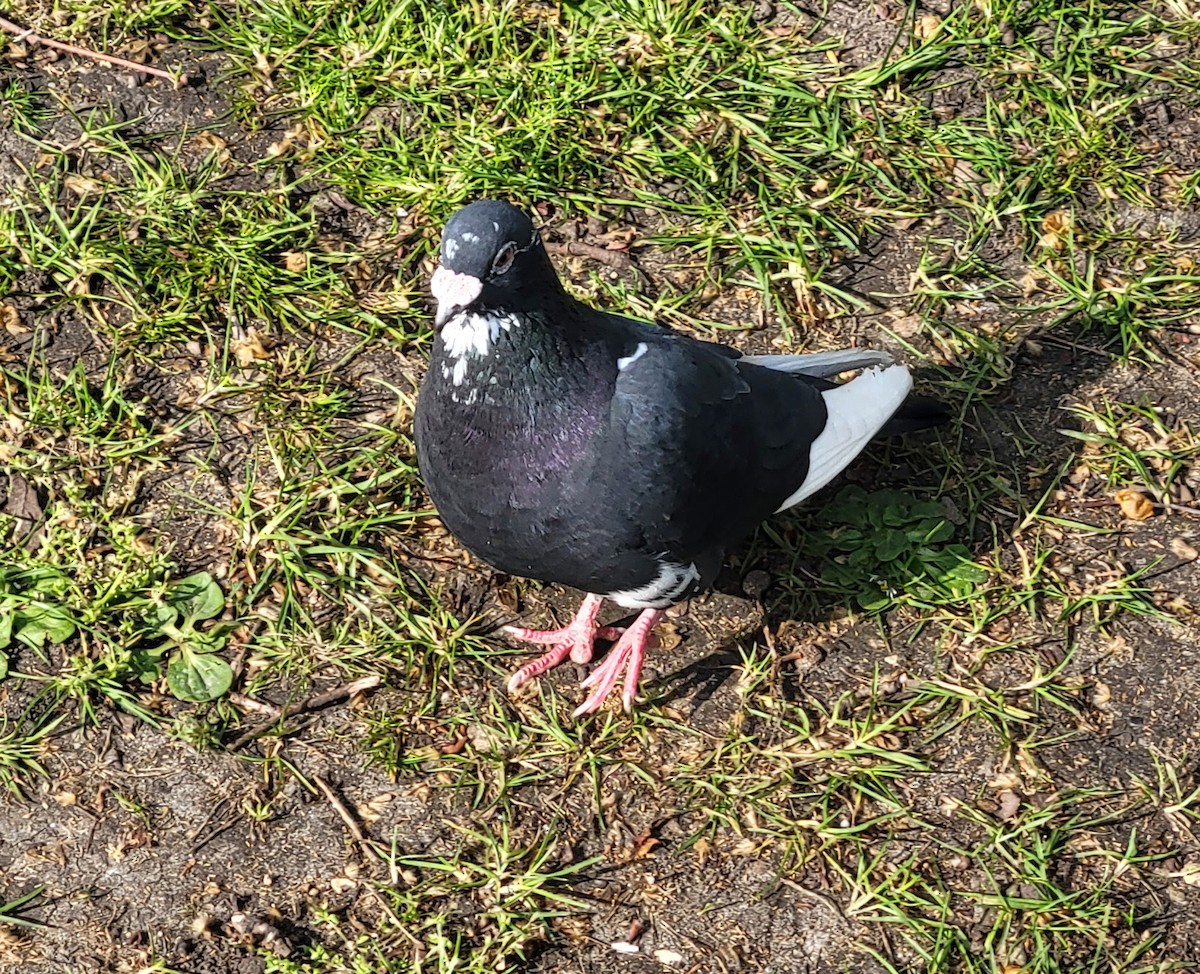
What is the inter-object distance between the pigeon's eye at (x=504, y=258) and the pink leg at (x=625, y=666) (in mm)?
1393

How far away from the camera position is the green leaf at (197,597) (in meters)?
4.32

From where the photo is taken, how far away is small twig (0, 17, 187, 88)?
5.56 metres

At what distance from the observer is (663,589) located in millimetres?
3896

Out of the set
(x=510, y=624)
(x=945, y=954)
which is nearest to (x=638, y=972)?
(x=945, y=954)

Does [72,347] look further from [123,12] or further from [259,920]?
[259,920]

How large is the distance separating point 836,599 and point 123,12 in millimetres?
3831

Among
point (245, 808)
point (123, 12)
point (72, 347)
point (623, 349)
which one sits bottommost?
point (245, 808)

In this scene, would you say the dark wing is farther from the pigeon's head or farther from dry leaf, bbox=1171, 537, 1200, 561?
dry leaf, bbox=1171, 537, 1200, 561

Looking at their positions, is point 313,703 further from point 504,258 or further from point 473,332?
point 504,258

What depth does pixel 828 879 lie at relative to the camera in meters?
3.96

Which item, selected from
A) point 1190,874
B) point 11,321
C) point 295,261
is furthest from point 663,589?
point 11,321

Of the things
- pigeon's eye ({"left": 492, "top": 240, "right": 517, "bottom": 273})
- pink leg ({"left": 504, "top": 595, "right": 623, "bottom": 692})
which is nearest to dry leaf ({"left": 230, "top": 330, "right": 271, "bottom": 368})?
pink leg ({"left": 504, "top": 595, "right": 623, "bottom": 692})

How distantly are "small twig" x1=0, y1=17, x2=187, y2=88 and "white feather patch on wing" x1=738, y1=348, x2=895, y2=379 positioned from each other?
2.83m

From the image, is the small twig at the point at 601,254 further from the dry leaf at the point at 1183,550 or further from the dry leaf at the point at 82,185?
the dry leaf at the point at 1183,550
